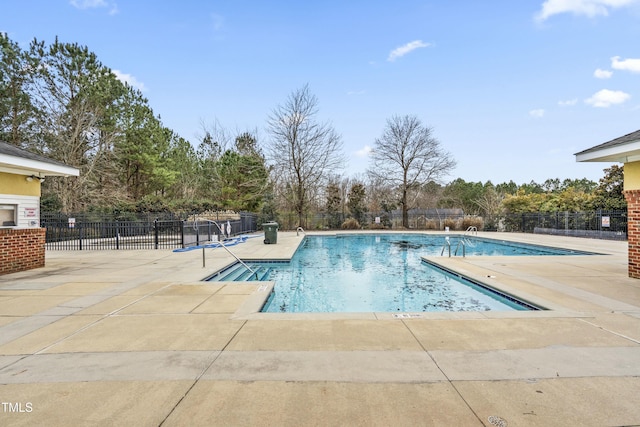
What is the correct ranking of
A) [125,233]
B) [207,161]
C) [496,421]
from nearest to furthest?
[496,421]
[125,233]
[207,161]

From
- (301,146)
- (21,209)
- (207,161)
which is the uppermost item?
(207,161)

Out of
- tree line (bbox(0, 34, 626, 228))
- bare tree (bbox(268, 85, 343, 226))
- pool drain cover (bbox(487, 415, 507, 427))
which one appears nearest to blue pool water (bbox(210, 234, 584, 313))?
pool drain cover (bbox(487, 415, 507, 427))

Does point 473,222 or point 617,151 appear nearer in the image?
point 617,151

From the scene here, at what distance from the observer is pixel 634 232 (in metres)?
7.16

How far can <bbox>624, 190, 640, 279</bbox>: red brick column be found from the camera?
708cm

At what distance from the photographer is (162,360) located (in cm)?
318

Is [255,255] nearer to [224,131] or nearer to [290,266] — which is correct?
[290,266]

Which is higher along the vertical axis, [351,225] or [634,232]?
[634,232]

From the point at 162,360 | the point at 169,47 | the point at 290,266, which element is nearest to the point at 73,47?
the point at 169,47

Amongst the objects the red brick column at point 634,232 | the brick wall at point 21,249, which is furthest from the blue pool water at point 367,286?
the brick wall at point 21,249

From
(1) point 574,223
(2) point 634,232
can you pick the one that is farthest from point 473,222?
(2) point 634,232

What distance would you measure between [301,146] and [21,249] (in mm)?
20073

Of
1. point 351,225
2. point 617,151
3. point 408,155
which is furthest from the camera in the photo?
point 351,225

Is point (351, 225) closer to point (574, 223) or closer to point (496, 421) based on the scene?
point (574, 223)
